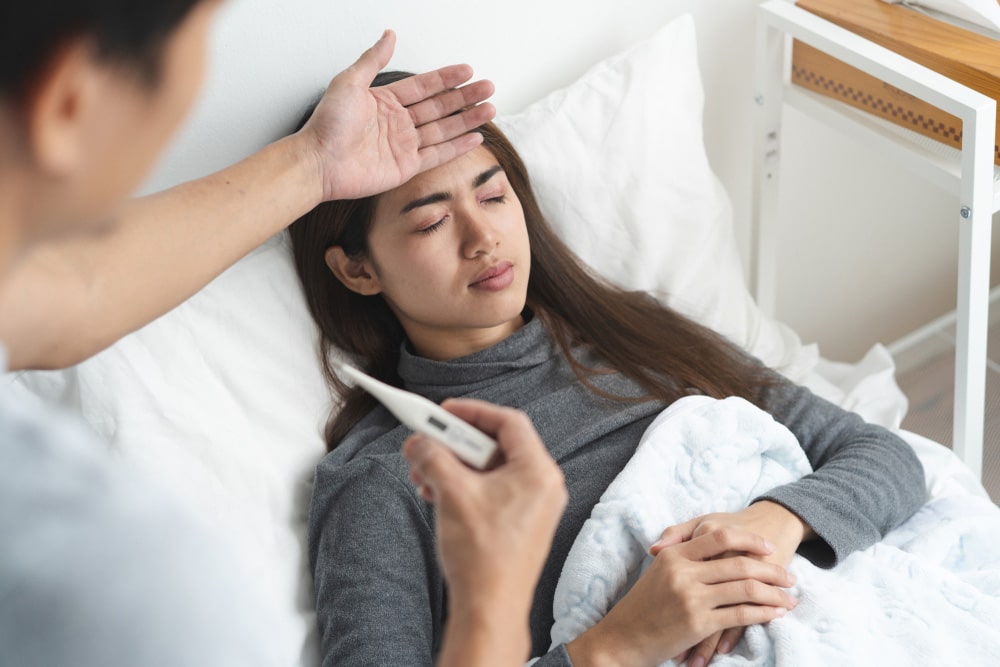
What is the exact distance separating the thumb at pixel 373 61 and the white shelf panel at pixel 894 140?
70 cm

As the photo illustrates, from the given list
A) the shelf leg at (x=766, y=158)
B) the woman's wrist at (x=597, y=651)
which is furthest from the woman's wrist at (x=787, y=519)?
the shelf leg at (x=766, y=158)

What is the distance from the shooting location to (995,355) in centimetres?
194

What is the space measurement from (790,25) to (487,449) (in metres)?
1.09

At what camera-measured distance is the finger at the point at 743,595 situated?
1.08 metres

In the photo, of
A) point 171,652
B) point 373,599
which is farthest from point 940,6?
point 171,652

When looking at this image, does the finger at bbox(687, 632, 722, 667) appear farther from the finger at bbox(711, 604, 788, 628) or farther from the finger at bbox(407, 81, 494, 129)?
the finger at bbox(407, 81, 494, 129)

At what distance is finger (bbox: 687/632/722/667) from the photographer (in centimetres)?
109

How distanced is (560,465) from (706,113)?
2.56ft

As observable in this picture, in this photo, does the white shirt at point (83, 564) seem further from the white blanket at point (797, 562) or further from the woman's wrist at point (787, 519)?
the woman's wrist at point (787, 519)

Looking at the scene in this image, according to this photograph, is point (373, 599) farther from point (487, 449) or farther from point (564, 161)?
→ point (564, 161)

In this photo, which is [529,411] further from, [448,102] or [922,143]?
[922,143]

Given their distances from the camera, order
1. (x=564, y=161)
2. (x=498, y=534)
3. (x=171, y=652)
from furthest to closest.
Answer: (x=564, y=161) → (x=498, y=534) → (x=171, y=652)

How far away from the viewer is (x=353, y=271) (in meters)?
1.37

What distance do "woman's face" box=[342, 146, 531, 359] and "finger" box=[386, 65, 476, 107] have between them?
87mm
